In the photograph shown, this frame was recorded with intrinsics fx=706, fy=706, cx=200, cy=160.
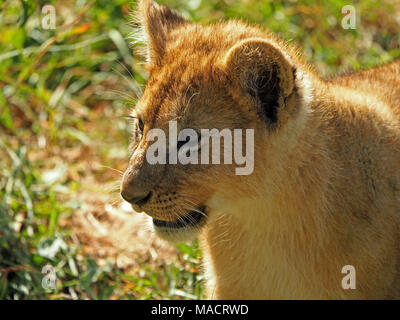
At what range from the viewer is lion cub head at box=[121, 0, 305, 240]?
367 cm

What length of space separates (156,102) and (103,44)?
392 centimetres

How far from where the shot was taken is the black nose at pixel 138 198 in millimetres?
3723

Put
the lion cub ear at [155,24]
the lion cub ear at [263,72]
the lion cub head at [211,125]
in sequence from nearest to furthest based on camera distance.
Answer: the lion cub ear at [263,72], the lion cub head at [211,125], the lion cub ear at [155,24]

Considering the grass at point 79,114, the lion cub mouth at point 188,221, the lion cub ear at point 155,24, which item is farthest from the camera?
the grass at point 79,114

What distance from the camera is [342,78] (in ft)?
16.5

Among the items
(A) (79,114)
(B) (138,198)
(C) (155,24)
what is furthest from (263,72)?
(A) (79,114)

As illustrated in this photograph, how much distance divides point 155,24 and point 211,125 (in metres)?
1.00

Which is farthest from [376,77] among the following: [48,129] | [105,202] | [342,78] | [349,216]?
[48,129]

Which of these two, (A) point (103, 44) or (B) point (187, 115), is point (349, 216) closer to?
(B) point (187, 115)

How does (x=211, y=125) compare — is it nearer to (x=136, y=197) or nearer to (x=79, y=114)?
(x=136, y=197)

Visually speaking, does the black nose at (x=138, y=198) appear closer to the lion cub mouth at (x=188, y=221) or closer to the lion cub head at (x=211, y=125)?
the lion cub head at (x=211, y=125)

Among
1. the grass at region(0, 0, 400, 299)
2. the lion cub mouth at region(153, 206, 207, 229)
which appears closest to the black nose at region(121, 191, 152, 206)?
the lion cub mouth at region(153, 206, 207, 229)

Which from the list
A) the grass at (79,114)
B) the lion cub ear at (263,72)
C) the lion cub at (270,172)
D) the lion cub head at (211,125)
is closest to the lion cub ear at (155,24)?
the lion cub at (270,172)

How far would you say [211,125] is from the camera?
12.2 ft
